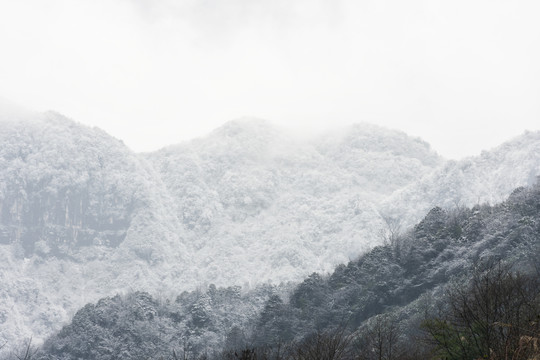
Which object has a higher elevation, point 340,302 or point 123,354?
point 340,302

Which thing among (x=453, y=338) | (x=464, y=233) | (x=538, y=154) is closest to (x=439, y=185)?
(x=538, y=154)

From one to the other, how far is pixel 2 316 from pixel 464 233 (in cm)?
13497

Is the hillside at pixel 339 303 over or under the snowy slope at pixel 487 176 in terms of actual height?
under

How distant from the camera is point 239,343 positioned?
92562 millimetres

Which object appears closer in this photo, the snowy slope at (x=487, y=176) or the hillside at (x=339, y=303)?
the hillside at (x=339, y=303)

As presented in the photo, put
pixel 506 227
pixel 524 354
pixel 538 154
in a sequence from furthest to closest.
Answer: pixel 538 154 < pixel 506 227 < pixel 524 354

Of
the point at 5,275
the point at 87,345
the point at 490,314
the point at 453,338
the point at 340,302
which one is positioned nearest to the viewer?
the point at 490,314

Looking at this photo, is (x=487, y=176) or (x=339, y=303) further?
(x=487, y=176)

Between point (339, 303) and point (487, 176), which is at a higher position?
point (487, 176)

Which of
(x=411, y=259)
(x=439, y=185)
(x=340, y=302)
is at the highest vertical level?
(x=439, y=185)

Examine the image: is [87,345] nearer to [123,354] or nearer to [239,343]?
[123,354]

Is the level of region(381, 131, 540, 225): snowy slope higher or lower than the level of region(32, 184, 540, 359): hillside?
higher

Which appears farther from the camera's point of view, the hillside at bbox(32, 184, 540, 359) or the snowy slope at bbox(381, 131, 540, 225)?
the snowy slope at bbox(381, 131, 540, 225)

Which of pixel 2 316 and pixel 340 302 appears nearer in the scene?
pixel 340 302
